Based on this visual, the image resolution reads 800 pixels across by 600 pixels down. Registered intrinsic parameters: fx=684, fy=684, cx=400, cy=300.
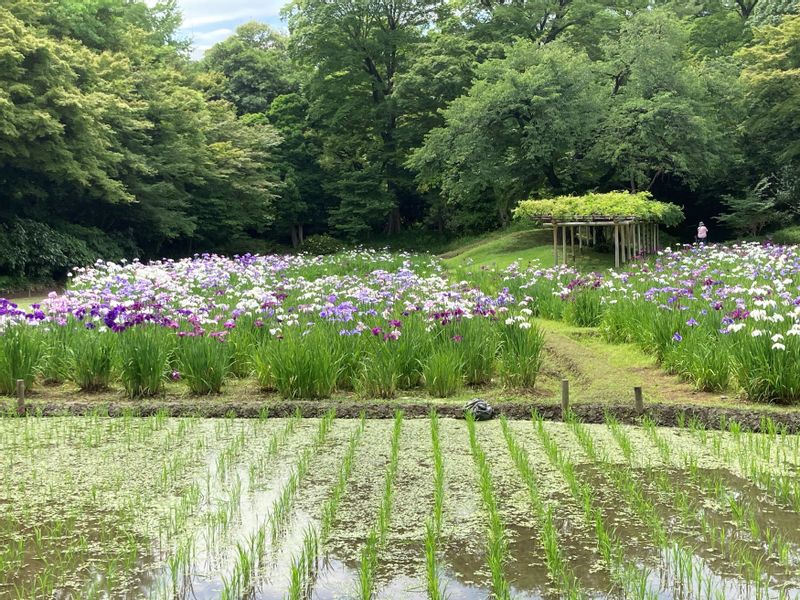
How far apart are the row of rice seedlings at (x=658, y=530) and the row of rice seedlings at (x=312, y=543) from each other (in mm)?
1640

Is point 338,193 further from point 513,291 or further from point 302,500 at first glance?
point 302,500

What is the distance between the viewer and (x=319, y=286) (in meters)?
9.45

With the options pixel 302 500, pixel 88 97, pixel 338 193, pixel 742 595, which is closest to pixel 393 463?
pixel 302 500

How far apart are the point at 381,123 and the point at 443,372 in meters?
26.4

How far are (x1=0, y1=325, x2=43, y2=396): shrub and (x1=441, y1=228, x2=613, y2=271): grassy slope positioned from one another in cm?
1262

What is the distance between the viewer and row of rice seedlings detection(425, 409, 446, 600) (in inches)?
114

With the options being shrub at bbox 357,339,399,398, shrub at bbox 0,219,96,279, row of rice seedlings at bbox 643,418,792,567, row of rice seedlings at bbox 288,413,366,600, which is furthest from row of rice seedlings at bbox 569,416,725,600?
shrub at bbox 0,219,96,279

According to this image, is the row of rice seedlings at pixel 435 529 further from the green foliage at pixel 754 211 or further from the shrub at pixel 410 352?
the green foliage at pixel 754 211

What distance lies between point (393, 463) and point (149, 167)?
20.8m

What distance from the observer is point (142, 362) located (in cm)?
654

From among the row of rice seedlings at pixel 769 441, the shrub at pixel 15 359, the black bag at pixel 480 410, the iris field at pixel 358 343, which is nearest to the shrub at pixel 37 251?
the iris field at pixel 358 343

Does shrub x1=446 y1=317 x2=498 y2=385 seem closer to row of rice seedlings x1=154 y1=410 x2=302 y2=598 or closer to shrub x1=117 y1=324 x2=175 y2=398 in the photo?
row of rice seedlings x1=154 y1=410 x2=302 y2=598

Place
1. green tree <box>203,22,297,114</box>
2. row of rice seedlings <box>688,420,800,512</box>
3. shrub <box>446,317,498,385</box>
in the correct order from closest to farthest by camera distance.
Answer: row of rice seedlings <box>688,420,800,512</box> → shrub <box>446,317,498,385</box> → green tree <box>203,22,297,114</box>

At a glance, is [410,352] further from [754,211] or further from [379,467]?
[754,211]
